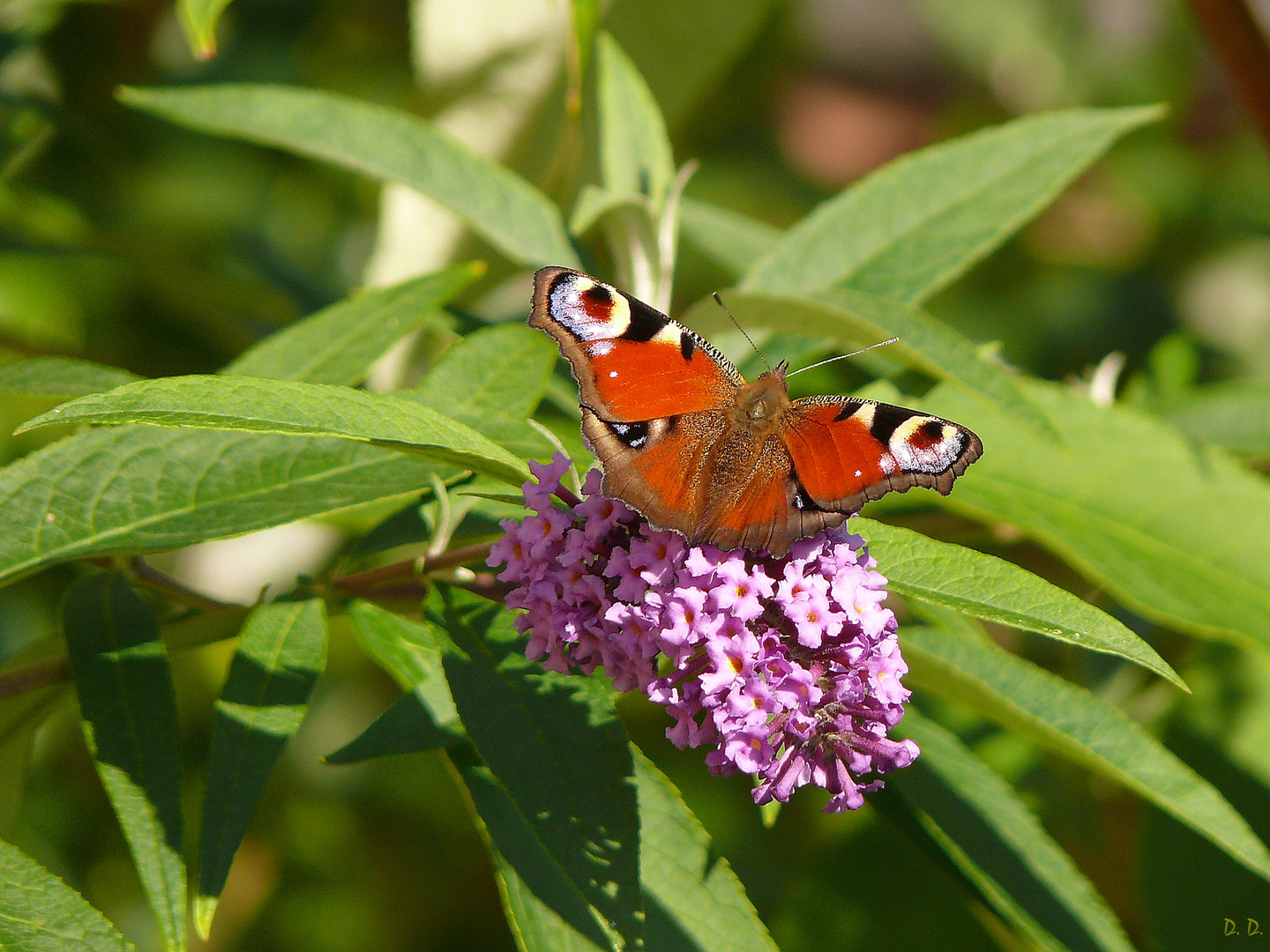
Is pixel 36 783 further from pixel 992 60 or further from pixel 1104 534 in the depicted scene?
pixel 992 60

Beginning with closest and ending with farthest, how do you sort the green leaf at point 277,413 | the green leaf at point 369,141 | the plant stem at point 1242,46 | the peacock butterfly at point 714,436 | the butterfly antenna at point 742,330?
the green leaf at point 277,413 → the peacock butterfly at point 714,436 → the butterfly antenna at point 742,330 → the green leaf at point 369,141 → the plant stem at point 1242,46

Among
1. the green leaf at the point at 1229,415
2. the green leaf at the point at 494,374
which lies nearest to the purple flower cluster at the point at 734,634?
the green leaf at the point at 494,374

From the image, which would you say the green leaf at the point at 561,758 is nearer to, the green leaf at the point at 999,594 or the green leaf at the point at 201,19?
the green leaf at the point at 999,594

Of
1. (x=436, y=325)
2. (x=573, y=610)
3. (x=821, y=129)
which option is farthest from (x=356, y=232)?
(x=821, y=129)

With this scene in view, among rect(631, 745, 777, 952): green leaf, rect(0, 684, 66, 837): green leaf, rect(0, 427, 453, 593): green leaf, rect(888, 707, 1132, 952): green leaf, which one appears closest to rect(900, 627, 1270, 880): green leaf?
rect(888, 707, 1132, 952): green leaf

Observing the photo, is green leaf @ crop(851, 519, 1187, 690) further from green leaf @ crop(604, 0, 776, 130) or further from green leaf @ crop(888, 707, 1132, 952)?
green leaf @ crop(604, 0, 776, 130)
